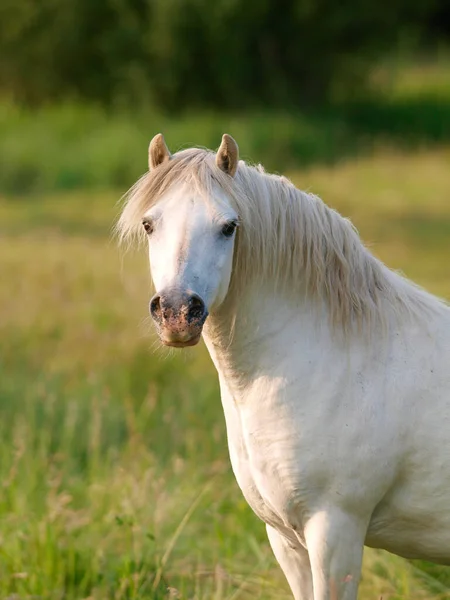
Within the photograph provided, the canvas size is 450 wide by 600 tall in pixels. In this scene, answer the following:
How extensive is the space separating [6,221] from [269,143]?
4885 millimetres

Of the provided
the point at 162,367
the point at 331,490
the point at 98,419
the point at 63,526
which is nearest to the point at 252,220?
the point at 331,490

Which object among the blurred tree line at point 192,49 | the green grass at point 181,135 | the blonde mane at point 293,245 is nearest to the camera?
the blonde mane at point 293,245

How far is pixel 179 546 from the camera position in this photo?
414 centimetres

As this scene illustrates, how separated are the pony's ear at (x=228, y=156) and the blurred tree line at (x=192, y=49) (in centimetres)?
1470

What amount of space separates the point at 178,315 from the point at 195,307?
0.17 feet

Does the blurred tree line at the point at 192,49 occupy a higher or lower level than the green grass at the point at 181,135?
higher

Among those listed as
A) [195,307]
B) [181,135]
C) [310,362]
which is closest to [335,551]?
[310,362]

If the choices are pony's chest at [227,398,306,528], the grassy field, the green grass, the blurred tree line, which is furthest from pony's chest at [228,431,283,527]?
the blurred tree line

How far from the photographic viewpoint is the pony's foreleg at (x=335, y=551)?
2732 millimetres

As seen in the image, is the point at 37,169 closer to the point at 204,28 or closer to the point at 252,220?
the point at 204,28

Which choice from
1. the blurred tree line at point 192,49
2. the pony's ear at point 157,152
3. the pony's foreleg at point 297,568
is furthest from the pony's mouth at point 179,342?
the blurred tree line at point 192,49

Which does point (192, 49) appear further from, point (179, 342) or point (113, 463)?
point (179, 342)

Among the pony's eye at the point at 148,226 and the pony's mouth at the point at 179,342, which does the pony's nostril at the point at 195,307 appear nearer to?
the pony's mouth at the point at 179,342

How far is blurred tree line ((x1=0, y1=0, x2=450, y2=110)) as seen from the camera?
17484 mm
